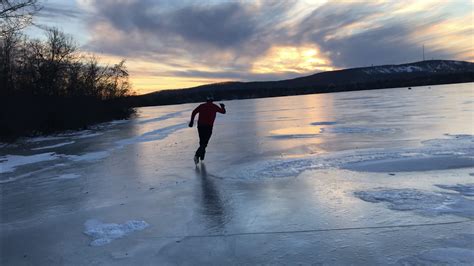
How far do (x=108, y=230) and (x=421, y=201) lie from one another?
3.95 m

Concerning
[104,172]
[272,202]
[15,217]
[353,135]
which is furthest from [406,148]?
[15,217]

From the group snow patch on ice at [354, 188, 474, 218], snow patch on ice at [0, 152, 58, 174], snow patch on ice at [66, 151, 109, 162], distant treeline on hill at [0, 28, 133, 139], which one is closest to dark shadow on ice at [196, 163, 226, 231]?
snow patch on ice at [354, 188, 474, 218]

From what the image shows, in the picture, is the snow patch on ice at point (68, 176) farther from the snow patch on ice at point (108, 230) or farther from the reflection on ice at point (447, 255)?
the reflection on ice at point (447, 255)

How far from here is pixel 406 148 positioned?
964 centimetres

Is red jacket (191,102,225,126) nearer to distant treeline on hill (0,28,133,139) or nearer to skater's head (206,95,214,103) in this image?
skater's head (206,95,214,103)

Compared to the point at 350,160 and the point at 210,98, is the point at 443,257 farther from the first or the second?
the point at 210,98

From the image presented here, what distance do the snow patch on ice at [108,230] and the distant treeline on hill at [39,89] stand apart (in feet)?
53.2

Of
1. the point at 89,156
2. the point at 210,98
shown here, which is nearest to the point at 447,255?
the point at 210,98

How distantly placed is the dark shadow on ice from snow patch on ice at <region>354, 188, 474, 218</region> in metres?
1.96

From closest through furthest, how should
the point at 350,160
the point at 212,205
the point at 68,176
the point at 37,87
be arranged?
1. the point at 212,205
2. the point at 350,160
3. the point at 68,176
4. the point at 37,87

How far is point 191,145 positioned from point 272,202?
784 cm

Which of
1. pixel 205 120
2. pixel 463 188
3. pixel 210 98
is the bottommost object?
pixel 463 188

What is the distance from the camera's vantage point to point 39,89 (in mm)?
26469

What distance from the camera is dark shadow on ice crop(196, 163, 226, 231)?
A: 485cm
